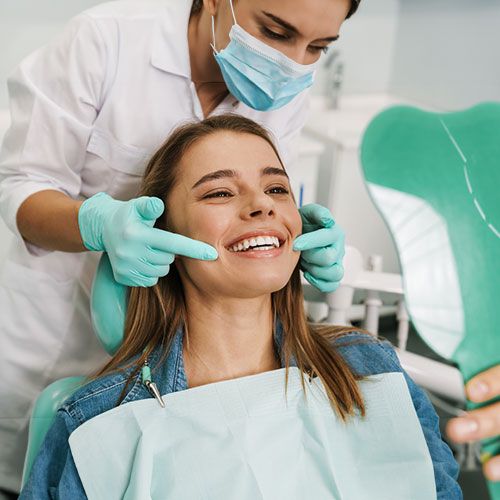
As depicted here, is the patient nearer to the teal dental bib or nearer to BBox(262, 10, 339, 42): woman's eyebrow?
the teal dental bib

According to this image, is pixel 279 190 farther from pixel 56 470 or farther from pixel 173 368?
pixel 56 470

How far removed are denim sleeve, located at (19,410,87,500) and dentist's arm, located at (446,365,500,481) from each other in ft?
2.08

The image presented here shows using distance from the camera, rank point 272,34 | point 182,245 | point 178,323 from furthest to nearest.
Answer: point 178,323 → point 272,34 → point 182,245

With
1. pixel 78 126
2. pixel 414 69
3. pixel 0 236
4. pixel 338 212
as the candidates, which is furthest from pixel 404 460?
pixel 414 69

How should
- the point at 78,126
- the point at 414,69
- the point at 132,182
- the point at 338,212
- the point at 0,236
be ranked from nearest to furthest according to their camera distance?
the point at 78,126
the point at 132,182
the point at 0,236
the point at 338,212
the point at 414,69

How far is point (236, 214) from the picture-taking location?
1.30 meters

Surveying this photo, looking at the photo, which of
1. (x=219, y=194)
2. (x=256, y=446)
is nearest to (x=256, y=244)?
(x=219, y=194)

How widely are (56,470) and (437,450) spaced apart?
701 mm

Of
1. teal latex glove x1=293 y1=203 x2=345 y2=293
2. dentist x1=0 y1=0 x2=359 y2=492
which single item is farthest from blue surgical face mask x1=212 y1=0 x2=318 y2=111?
teal latex glove x1=293 y1=203 x2=345 y2=293

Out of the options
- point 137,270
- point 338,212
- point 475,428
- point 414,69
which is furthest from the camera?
point 414,69

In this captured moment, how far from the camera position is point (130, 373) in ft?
4.42

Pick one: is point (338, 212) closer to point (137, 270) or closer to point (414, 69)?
point (414, 69)

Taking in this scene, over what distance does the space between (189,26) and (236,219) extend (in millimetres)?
458

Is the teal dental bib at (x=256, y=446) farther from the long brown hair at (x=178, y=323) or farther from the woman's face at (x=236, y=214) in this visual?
the woman's face at (x=236, y=214)
